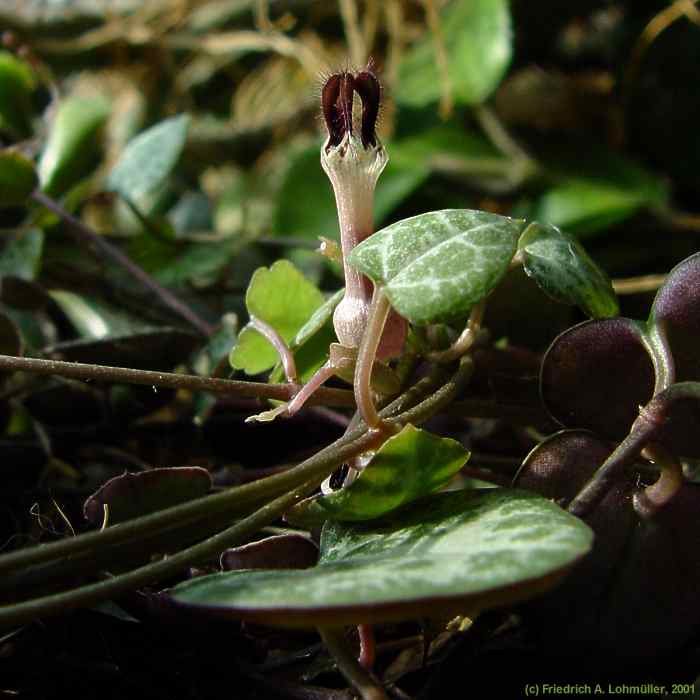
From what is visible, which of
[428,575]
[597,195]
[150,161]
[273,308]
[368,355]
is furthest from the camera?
[597,195]

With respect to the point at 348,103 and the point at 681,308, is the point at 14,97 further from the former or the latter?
the point at 681,308

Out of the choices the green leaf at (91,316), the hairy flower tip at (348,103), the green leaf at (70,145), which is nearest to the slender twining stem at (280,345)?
the hairy flower tip at (348,103)

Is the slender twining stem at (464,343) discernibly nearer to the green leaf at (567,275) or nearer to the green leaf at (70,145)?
the green leaf at (567,275)

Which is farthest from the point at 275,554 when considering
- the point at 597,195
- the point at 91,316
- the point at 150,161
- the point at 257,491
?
the point at 597,195

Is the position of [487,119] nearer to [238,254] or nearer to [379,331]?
[238,254]

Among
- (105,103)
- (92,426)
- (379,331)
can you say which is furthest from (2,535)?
(105,103)

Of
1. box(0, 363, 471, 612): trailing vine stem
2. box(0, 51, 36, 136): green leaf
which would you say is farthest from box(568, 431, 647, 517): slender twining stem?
box(0, 51, 36, 136): green leaf
